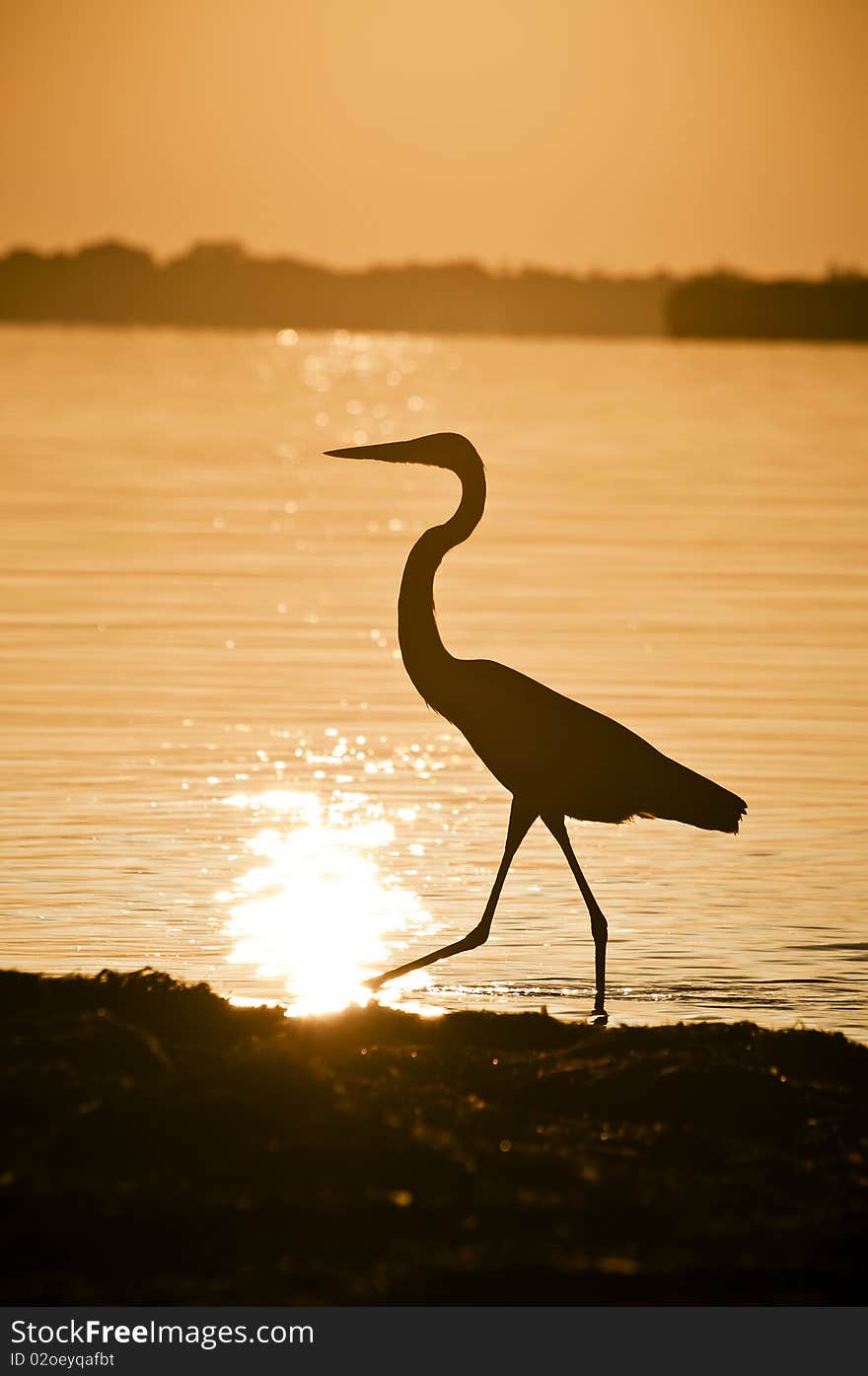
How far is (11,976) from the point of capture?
9.33 meters

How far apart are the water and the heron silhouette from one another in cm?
98

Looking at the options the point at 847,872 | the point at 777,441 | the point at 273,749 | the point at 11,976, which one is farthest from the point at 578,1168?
the point at 777,441

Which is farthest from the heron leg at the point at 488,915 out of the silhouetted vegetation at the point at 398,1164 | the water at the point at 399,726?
the silhouetted vegetation at the point at 398,1164

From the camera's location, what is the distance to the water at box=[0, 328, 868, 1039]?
40.5 ft

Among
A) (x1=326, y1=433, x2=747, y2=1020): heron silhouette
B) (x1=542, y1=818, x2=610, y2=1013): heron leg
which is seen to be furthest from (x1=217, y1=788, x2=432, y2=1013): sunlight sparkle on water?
(x1=542, y1=818, x2=610, y2=1013): heron leg

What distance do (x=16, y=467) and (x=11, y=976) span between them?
3750 cm

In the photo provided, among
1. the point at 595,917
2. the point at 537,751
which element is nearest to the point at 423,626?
the point at 537,751

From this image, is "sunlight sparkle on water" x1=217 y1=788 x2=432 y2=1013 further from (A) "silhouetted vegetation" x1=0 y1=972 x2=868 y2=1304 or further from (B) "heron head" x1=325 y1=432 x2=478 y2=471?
(B) "heron head" x1=325 y1=432 x2=478 y2=471

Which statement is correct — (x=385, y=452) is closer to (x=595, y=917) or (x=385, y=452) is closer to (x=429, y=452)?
(x=429, y=452)

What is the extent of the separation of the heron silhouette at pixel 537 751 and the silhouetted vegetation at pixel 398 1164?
2004mm

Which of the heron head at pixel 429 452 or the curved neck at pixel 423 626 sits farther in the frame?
the heron head at pixel 429 452

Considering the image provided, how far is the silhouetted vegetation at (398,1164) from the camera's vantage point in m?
6.26

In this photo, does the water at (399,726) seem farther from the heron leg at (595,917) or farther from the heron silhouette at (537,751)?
the heron silhouette at (537,751)
